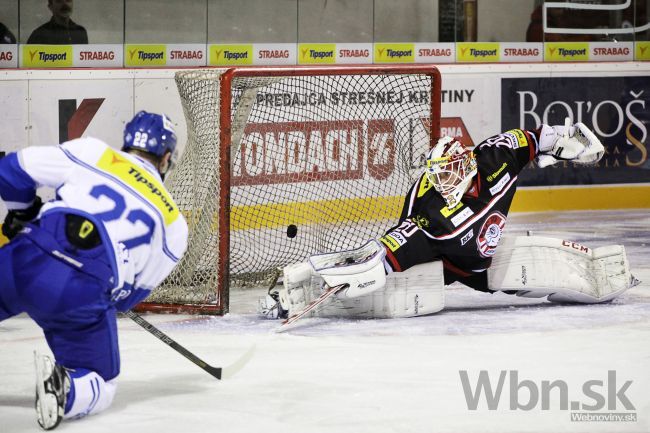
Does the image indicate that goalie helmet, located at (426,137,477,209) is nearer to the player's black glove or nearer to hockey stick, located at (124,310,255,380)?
hockey stick, located at (124,310,255,380)

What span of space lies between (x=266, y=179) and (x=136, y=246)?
8.86 feet

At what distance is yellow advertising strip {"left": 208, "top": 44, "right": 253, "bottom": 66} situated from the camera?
707 centimetres

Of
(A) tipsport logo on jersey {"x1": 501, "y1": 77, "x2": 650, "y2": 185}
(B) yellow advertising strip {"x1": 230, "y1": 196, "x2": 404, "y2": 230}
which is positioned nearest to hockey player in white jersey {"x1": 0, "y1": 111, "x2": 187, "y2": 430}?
(B) yellow advertising strip {"x1": 230, "y1": 196, "x2": 404, "y2": 230}

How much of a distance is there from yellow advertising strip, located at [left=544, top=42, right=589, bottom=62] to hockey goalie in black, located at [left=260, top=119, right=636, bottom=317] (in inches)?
104

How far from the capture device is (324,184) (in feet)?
20.2

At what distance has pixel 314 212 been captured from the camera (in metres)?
5.93

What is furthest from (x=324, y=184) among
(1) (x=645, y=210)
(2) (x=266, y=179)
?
(1) (x=645, y=210)

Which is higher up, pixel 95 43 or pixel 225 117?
pixel 95 43

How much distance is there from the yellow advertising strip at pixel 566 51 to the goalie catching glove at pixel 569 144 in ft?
8.27

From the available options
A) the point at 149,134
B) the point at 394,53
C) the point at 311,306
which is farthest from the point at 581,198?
the point at 149,134

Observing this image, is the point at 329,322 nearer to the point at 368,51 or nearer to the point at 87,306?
the point at 87,306

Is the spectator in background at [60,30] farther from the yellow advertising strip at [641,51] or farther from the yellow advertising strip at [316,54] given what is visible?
the yellow advertising strip at [641,51]

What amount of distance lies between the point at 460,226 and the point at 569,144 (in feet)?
2.30

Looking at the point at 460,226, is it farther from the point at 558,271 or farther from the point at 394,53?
the point at 394,53
